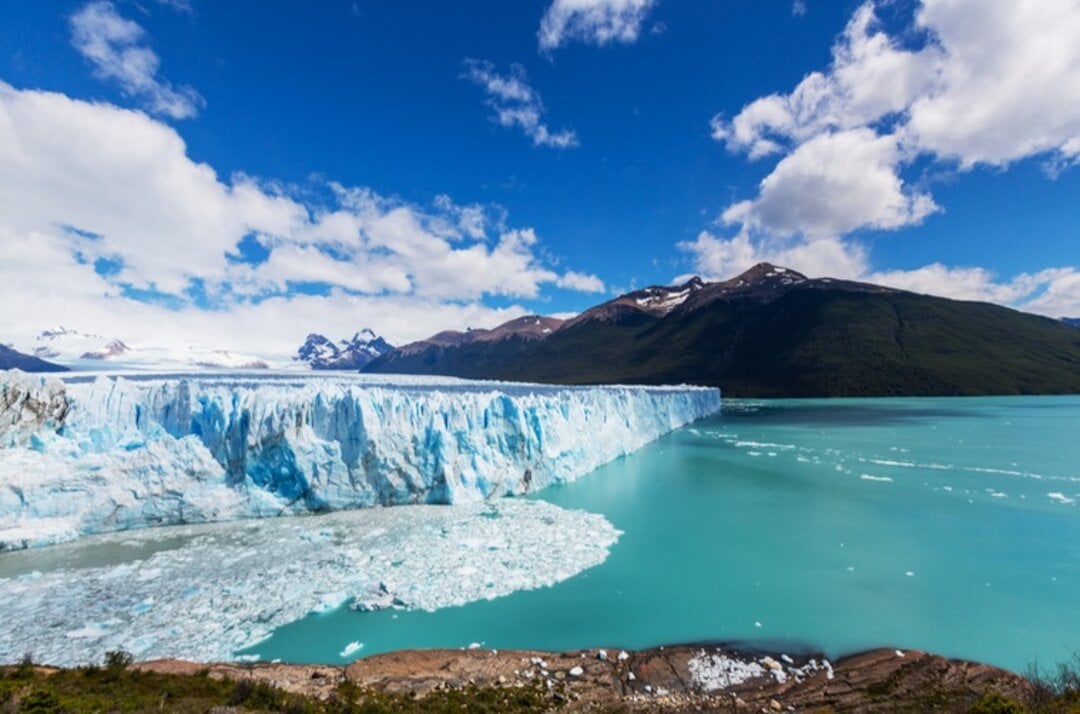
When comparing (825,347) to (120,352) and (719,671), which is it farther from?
(120,352)

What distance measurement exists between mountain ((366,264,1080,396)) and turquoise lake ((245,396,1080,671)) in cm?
6764

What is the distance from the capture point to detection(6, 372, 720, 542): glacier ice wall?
14875 mm

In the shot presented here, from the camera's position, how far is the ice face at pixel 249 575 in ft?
30.4

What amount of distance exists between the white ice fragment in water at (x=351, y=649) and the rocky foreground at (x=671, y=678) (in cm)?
50

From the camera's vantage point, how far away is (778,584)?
37.9 feet

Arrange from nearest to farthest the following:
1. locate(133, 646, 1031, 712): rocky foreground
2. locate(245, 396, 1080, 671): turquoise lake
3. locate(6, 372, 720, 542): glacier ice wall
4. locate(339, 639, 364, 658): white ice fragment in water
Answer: locate(133, 646, 1031, 712): rocky foreground
locate(339, 639, 364, 658): white ice fragment in water
locate(245, 396, 1080, 671): turquoise lake
locate(6, 372, 720, 542): glacier ice wall

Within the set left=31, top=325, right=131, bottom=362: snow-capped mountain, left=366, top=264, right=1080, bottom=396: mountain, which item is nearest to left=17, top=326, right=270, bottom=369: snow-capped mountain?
left=31, top=325, right=131, bottom=362: snow-capped mountain

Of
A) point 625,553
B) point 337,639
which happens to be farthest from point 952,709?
point 337,639

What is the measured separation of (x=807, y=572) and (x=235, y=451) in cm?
1898

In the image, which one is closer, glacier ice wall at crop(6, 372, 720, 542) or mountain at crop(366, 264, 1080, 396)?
glacier ice wall at crop(6, 372, 720, 542)

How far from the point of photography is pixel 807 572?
39.9 feet

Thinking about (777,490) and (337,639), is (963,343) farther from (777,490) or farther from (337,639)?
(337,639)

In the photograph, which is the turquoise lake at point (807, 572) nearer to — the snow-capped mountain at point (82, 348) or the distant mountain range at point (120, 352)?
the distant mountain range at point (120, 352)

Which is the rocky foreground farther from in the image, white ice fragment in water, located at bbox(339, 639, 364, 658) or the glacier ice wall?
the glacier ice wall
